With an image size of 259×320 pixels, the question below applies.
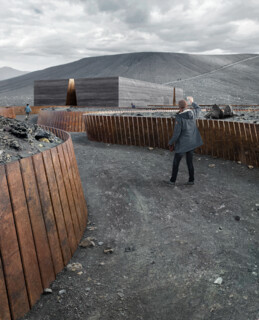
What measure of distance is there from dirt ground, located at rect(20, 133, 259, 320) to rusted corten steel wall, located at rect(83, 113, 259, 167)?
0.71 metres

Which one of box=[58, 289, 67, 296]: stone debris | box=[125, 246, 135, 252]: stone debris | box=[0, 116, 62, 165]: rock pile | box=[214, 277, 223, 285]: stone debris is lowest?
box=[214, 277, 223, 285]: stone debris

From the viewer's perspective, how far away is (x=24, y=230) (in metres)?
2.48

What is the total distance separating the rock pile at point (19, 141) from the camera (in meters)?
2.87

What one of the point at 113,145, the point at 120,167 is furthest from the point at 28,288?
the point at 113,145

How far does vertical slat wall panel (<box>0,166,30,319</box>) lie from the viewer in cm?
229

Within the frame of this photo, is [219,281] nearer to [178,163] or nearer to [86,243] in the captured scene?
[86,243]

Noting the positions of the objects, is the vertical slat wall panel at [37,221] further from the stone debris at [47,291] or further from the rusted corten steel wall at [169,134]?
the rusted corten steel wall at [169,134]

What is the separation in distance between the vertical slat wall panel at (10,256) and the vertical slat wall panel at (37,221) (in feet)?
0.71

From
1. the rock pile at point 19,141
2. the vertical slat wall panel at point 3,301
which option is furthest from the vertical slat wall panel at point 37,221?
the vertical slat wall panel at point 3,301

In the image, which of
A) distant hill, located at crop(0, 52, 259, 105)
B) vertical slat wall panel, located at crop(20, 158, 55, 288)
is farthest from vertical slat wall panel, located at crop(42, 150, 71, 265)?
distant hill, located at crop(0, 52, 259, 105)

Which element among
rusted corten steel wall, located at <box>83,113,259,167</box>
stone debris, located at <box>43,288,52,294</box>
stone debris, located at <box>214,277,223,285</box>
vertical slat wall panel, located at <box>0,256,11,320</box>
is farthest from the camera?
rusted corten steel wall, located at <box>83,113,259,167</box>

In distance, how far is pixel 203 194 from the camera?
16.2 feet

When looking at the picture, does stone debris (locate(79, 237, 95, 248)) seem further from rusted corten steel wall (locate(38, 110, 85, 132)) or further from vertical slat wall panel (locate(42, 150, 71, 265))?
rusted corten steel wall (locate(38, 110, 85, 132))

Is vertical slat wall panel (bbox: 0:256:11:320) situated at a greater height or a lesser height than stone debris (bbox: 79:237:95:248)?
greater
